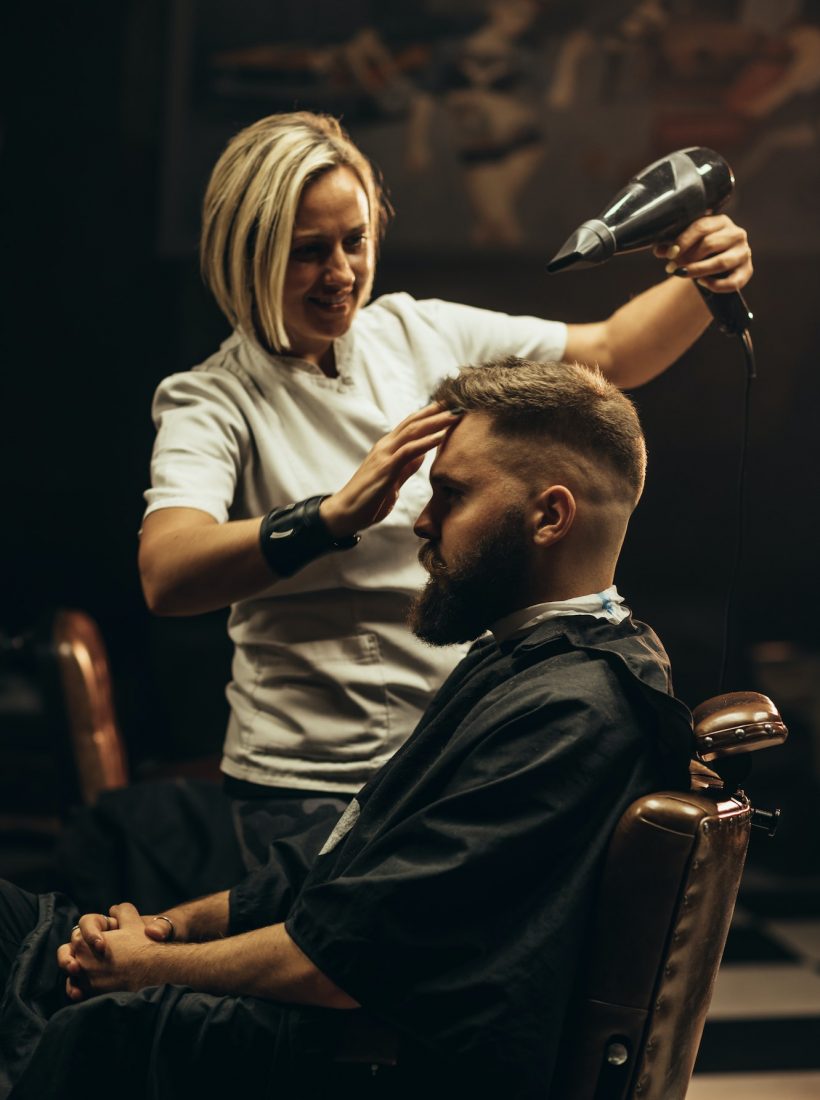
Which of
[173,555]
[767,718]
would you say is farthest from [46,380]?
[767,718]

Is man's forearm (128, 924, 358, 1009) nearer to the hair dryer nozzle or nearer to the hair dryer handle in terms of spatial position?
the hair dryer nozzle

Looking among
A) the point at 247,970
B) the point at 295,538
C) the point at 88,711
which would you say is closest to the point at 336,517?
the point at 295,538

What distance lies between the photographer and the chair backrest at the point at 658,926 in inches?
55.2

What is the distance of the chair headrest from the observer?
1.48 meters

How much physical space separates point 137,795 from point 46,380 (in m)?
2.31

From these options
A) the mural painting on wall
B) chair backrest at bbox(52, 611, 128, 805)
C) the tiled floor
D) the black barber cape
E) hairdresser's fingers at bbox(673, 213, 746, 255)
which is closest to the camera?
the black barber cape

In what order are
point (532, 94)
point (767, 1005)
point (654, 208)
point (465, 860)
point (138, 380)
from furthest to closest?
point (138, 380) → point (532, 94) → point (767, 1005) → point (654, 208) → point (465, 860)

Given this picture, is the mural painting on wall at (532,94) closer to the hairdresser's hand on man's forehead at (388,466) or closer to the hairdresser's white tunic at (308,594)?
the hairdresser's white tunic at (308,594)

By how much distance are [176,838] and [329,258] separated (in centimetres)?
94

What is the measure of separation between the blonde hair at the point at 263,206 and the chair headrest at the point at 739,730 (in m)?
0.89

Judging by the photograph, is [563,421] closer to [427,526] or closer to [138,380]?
[427,526]

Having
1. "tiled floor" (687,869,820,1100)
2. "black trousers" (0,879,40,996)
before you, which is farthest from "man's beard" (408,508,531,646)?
"tiled floor" (687,869,820,1100)

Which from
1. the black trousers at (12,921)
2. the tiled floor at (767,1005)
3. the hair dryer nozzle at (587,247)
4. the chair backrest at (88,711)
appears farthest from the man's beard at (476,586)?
the tiled floor at (767,1005)

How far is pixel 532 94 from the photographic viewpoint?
4055 millimetres
